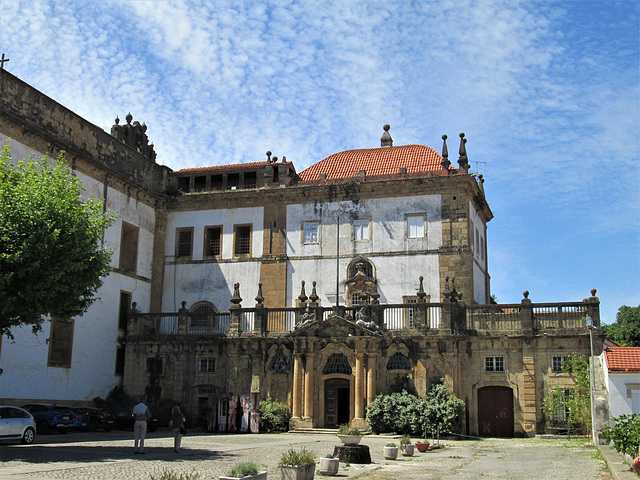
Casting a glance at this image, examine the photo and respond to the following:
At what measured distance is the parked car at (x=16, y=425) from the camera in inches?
868

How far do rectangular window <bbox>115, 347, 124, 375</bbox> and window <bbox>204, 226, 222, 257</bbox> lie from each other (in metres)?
6.87

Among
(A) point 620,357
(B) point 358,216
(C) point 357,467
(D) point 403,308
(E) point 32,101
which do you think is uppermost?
(E) point 32,101

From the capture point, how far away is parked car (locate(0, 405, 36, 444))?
22.0 metres


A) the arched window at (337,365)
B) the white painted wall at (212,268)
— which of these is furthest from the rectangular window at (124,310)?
the arched window at (337,365)

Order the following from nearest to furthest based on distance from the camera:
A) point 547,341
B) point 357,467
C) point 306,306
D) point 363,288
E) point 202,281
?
point 357,467 → point 547,341 → point 306,306 → point 363,288 → point 202,281

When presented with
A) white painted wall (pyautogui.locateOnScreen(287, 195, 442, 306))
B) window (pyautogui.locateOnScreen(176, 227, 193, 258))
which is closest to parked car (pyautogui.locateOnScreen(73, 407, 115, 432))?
white painted wall (pyautogui.locateOnScreen(287, 195, 442, 306))

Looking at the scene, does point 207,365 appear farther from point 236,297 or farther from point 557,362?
point 557,362

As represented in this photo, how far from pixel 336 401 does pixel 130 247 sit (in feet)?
45.6

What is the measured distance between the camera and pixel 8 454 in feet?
61.6

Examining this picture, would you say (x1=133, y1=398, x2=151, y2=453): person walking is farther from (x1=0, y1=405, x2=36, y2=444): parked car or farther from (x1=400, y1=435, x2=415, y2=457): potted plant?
(x1=400, y1=435, x2=415, y2=457): potted plant

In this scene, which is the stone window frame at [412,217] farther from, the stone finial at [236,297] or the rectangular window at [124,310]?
the rectangular window at [124,310]

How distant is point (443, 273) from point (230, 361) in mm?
11146

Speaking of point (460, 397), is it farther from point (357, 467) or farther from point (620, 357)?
point (357, 467)

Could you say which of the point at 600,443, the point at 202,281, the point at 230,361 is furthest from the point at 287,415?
the point at 600,443
